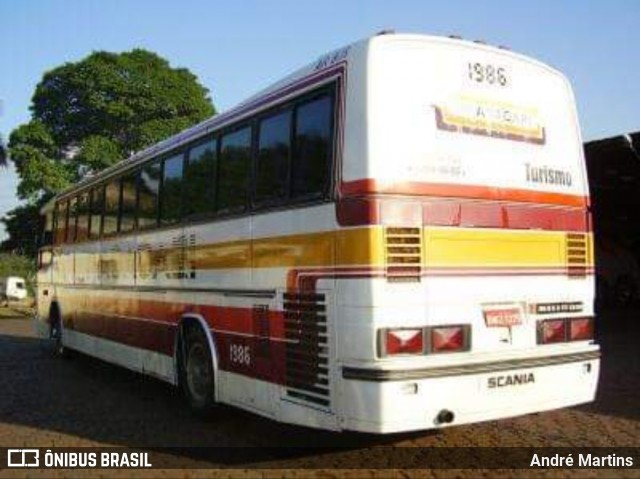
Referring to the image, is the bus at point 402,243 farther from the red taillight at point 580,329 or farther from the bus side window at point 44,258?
the bus side window at point 44,258

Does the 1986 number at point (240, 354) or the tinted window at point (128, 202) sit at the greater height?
the tinted window at point (128, 202)

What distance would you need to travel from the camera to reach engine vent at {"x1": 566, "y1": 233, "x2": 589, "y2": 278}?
738cm

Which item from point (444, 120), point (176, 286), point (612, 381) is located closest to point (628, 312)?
point (612, 381)

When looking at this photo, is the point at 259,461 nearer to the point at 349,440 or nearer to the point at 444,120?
the point at 349,440

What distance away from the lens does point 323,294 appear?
6.52 metres

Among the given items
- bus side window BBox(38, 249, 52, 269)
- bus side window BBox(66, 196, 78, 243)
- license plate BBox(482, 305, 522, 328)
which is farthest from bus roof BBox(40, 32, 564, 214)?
bus side window BBox(38, 249, 52, 269)

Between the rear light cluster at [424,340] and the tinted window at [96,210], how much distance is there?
26.3 ft

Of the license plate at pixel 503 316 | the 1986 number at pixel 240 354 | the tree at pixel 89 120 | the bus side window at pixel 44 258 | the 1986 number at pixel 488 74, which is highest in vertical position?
the tree at pixel 89 120

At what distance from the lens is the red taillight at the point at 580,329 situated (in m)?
7.32

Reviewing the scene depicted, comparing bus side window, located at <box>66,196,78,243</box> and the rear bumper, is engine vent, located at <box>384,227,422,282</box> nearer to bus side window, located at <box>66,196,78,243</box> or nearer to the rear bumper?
the rear bumper

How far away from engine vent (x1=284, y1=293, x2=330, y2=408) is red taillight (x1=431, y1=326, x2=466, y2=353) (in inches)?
32.4

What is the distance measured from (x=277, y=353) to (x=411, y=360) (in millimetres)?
1462

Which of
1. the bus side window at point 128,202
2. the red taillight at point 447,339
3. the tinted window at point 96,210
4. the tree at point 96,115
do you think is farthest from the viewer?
the tree at point 96,115

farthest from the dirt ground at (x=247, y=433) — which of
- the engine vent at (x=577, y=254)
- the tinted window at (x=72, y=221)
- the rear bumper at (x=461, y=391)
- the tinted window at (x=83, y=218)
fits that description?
the tinted window at (x=72, y=221)
